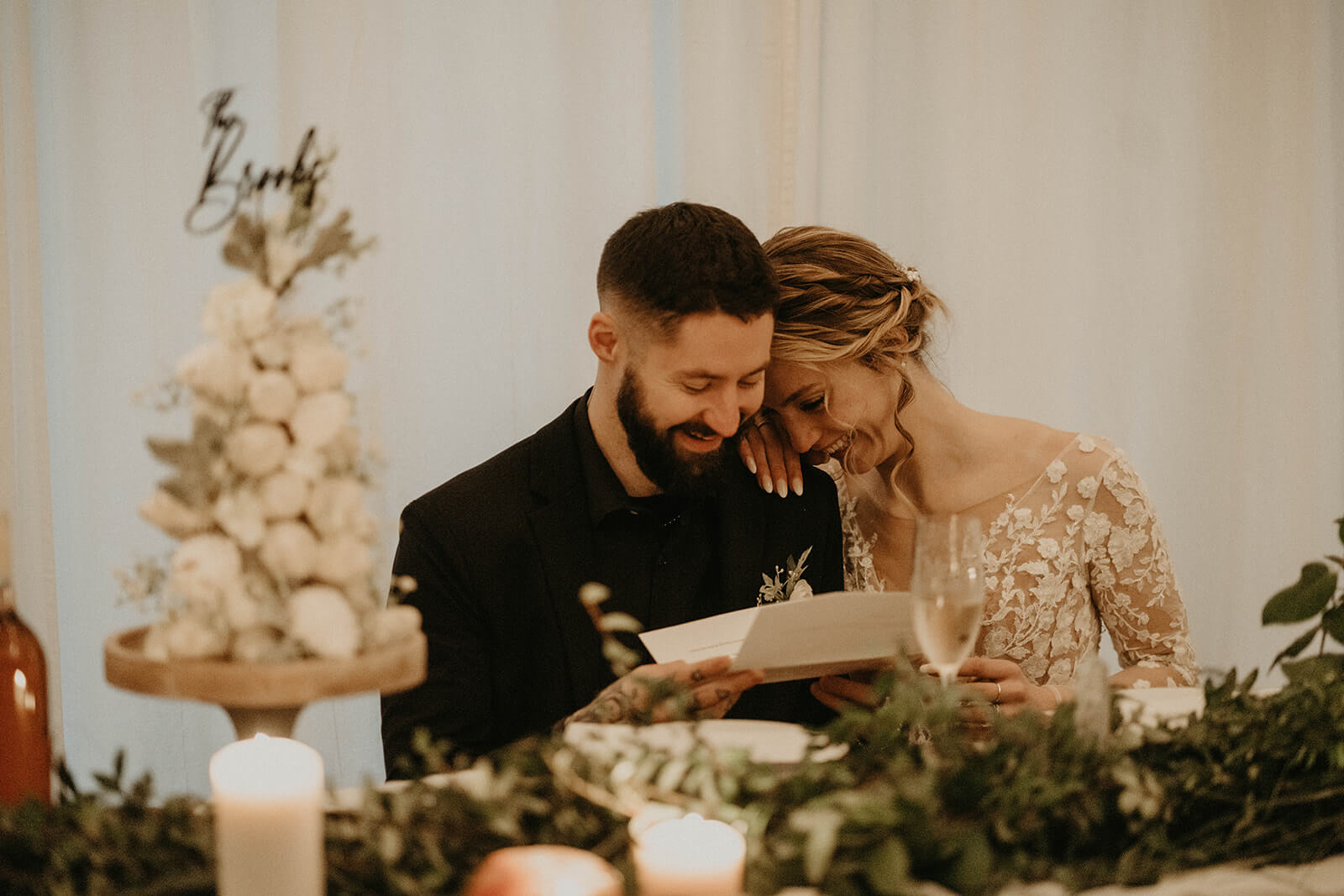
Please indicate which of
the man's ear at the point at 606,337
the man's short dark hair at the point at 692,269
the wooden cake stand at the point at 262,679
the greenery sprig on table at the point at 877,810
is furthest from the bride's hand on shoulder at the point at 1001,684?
the wooden cake stand at the point at 262,679

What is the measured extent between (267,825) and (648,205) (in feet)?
6.91

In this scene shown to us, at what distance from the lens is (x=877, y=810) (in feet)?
2.93

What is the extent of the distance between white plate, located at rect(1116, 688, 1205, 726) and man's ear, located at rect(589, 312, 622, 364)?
3.48 ft

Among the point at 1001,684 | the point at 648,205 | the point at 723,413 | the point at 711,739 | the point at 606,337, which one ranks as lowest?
the point at 1001,684

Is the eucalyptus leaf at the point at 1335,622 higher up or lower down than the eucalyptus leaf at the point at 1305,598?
lower down

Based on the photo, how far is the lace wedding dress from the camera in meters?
2.24

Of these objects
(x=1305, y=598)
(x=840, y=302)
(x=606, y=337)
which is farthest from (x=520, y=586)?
(x=1305, y=598)

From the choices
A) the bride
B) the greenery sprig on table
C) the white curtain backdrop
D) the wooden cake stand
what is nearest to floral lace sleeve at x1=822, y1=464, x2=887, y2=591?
the bride

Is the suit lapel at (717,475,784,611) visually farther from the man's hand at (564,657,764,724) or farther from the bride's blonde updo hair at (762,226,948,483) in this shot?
the man's hand at (564,657,764,724)

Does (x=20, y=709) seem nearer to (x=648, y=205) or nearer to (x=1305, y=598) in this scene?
(x=1305, y=598)

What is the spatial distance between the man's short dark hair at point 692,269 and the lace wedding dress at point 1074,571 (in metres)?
0.66

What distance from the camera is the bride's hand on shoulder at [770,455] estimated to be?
7.32 feet

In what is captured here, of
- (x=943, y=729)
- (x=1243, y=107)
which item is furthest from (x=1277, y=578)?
(x=943, y=729)

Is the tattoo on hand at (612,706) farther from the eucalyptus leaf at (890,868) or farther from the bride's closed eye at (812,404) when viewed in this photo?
the bride's closed eye at (812,404)
